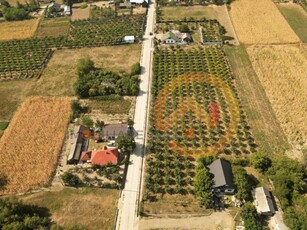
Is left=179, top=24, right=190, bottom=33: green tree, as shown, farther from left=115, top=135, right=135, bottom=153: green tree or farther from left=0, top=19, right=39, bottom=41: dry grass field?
left=115, top=135, right=135, bottom=153: green tree

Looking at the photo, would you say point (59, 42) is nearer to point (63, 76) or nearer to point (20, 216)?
point (63, 76)

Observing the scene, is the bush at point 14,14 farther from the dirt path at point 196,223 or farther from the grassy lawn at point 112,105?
the dirt path at point 196,223

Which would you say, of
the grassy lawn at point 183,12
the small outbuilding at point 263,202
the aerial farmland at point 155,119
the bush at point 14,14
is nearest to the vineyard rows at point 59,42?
the aerial farmland at point 155,119

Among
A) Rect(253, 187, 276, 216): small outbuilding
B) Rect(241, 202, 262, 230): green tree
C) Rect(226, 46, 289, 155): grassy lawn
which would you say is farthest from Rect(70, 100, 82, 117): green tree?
Rect(253, 187, 276, 216): small outbuilding

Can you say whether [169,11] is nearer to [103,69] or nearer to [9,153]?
[103,69]

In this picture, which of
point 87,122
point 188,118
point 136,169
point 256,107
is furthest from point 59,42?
point 256,107

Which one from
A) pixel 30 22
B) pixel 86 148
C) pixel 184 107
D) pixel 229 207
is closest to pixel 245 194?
pixel 229 207
